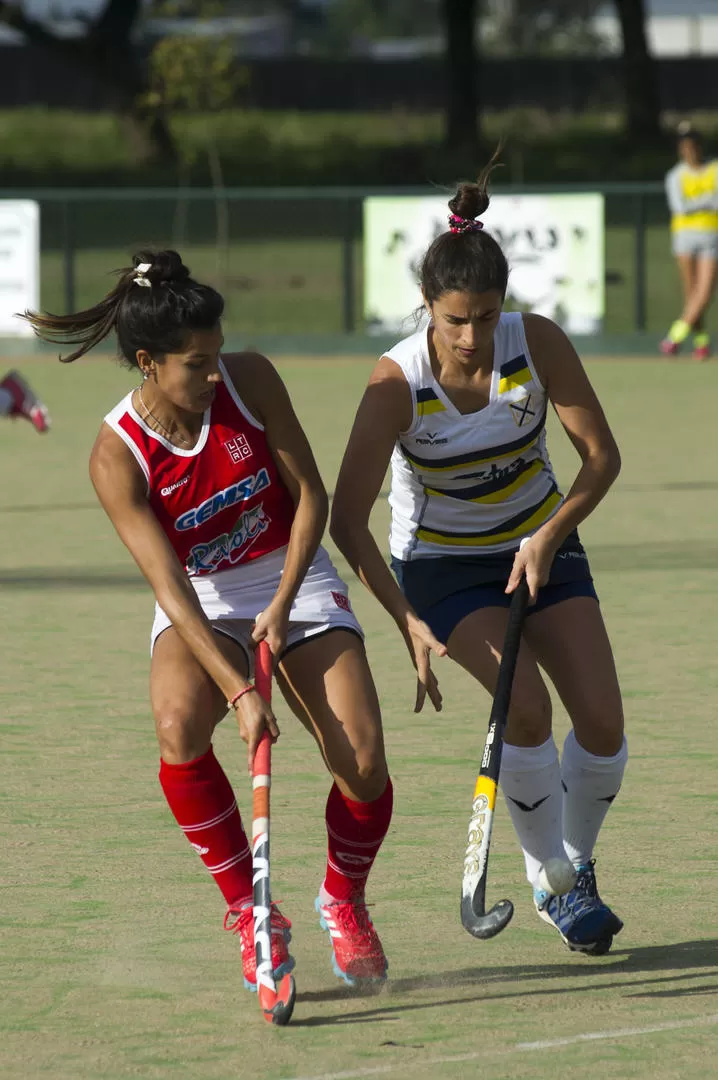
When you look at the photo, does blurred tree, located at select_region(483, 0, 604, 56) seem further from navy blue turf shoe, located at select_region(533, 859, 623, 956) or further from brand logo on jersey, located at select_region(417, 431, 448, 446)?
navy blue turf shoe, located at select_region(533, 859, 623, 956)

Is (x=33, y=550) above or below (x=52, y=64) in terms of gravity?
below

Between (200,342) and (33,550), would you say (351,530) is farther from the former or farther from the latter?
(33,550)

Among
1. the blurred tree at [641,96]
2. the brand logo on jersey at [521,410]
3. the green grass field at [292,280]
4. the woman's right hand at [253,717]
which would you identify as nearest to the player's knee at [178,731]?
the woman's right hand at [253,717]

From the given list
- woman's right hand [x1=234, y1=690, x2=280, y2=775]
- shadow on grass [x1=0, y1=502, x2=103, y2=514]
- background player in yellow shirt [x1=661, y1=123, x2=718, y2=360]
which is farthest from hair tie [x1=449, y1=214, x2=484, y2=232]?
background player in yellow shirt [x1=661, y1=123, x2=718, y2=360]

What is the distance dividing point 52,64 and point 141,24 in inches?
191

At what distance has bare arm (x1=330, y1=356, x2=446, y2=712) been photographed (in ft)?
14.6

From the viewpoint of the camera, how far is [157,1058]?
378 cm

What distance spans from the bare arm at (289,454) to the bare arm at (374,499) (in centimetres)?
7

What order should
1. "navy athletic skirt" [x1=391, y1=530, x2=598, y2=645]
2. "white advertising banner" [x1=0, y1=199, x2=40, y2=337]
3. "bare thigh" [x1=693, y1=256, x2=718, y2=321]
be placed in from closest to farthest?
"navy athletic skirt" [x1=391, y1=530, x2=598, y2=645]
"bare thigh" [x1=693, y1=256, x2=718, y2=321]
"white advertising banner" [x1=0, y1=199, x2=40, y2=337]

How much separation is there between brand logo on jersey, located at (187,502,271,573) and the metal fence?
1508 cm

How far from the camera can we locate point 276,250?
899 inches

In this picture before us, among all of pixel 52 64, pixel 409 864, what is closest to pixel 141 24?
pixel 52 64

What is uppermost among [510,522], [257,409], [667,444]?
[257,409]

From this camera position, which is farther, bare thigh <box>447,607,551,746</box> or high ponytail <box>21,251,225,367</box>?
bare thigh <box>447,607,551,746</box>
